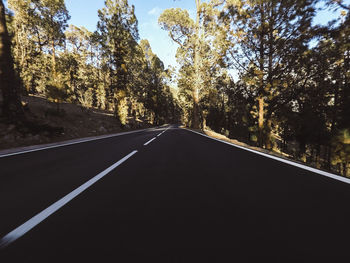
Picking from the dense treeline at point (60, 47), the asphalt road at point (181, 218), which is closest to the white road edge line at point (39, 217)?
the asphalt road at point (181, 218)

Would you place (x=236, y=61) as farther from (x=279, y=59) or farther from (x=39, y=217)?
(x=39, y=217)

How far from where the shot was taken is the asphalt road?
49.7 inches

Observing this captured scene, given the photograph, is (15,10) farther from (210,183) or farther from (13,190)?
(210,183)

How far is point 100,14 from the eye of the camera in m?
20.0

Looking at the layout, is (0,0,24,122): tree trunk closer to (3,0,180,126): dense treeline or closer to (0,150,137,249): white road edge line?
(3,0,180,126): dense treeline

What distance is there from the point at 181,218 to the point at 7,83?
12.4m

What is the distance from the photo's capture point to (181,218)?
5.51 ft

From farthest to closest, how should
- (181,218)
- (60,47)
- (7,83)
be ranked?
(60,47) → (7,83) → (181,218)

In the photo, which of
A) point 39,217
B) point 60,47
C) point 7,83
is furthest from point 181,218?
point 60,47

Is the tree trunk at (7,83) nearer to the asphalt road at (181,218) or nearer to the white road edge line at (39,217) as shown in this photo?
the asphalt road at (181,218)

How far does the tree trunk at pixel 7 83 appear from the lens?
833 cm

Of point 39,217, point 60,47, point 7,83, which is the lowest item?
point 39,217

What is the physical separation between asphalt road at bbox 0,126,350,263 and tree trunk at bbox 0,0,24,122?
8328 mm

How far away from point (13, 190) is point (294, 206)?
13.6ft
